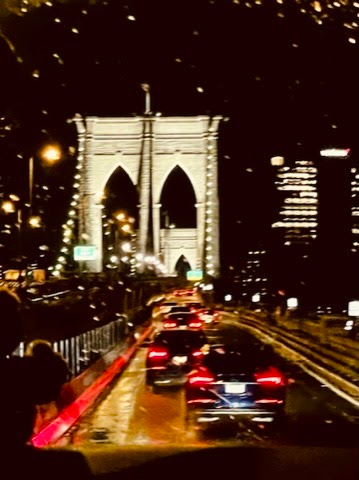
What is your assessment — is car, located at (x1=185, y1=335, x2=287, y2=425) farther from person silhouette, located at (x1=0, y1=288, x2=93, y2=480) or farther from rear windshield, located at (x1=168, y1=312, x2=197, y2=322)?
rear windshield, located at (x1=168, y1=312, x2=197, y2=322)

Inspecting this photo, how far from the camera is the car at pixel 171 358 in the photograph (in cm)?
1931

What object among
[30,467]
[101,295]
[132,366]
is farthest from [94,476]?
[101,295]

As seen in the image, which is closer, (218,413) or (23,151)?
(218,413)

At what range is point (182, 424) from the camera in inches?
537

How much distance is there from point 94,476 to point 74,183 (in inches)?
3455

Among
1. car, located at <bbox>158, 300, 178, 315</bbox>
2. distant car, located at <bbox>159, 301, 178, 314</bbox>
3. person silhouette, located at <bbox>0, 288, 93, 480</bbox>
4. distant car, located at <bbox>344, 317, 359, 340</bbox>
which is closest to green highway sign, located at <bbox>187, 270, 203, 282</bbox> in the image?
car, located at <bbox>158, 300, 178, 315</bbox>

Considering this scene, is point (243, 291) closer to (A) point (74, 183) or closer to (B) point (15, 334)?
(A) point (74, 183)

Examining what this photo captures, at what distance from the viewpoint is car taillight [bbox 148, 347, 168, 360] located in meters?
19.4

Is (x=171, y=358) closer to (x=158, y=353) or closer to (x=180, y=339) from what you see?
(x=158, y=353)

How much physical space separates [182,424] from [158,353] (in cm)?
579

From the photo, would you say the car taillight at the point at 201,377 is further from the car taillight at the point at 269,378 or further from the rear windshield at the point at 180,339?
the rear windshield at the point at 180,339

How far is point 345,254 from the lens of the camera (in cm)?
8094

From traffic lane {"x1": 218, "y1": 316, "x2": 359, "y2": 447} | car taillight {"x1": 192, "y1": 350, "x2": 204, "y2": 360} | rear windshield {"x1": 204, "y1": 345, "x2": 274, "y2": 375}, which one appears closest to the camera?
traffic lane {"x1": 218, "y1": 316, "x2": 359, "y2": 447}

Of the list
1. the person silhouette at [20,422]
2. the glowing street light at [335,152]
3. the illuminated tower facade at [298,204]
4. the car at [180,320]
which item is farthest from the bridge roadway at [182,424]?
the illuminated tower facade at [298,204]
